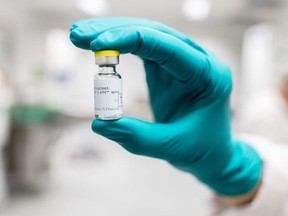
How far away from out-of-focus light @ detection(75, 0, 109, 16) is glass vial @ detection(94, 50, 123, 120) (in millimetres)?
4486

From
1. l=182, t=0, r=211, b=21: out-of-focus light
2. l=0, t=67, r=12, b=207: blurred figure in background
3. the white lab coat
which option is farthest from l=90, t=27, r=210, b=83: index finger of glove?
l=182, t=0, r=211, b=21: out-of-focus light

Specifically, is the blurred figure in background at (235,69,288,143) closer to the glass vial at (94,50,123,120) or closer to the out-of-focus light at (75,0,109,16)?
the glass vial at (94,50,123,120)

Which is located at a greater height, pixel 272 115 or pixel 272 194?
pixel 272 115

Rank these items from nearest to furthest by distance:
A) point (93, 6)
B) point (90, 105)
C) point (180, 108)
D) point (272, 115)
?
1. point (180, 108)
2. point (272, 115)
3. point (93, 6)
4. point (90, 105)

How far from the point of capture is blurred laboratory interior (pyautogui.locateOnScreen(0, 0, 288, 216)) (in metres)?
2.13

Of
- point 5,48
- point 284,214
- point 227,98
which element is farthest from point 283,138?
point 5,48

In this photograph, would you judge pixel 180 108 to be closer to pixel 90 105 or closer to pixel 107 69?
pixel 107 69

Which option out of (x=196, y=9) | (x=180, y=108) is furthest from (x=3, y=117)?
(x=196, y=9)

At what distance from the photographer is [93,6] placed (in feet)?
15.9

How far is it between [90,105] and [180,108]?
5007 mm

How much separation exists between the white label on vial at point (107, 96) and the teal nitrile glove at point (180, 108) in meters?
0.04

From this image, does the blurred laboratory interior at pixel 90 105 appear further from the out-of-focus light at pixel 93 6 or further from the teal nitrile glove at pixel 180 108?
the teal nitrile glove at pixel 180 108

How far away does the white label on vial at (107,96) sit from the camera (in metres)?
0.49

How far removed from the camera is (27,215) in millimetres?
2043
